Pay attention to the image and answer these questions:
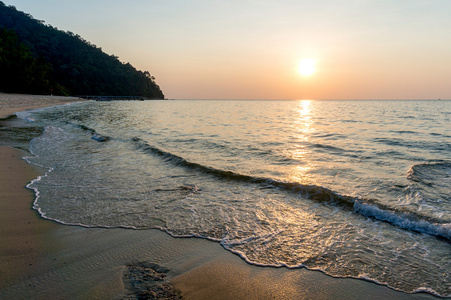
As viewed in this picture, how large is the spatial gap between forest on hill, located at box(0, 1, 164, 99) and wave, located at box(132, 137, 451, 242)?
94980mm

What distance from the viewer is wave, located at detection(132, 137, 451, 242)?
563 centimetres

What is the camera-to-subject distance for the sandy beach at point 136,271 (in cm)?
335

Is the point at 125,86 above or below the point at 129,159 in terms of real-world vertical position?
above

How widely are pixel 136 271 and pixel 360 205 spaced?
5.41 metres

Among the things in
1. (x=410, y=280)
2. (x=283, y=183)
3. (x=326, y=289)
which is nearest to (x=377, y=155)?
(x=283, y=183)

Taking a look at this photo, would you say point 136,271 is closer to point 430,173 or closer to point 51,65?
point 430,173

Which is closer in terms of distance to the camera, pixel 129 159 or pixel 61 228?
pixel 61 228

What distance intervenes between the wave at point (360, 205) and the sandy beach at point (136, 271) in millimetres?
2605

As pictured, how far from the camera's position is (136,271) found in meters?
3.78

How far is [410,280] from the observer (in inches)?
151

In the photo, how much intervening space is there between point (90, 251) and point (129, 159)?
8.15m

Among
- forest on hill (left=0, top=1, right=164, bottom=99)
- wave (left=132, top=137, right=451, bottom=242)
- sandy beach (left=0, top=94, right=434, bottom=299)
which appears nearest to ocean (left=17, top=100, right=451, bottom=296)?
wave (left=132, top=137, right=451, bottom=242)

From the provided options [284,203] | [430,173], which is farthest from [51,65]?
[430,173]

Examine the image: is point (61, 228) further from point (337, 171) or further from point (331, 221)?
point (337, 171)
